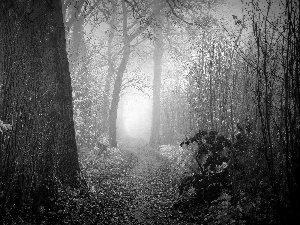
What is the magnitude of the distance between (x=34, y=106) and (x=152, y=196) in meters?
3.17

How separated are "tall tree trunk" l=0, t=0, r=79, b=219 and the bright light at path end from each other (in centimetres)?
2508

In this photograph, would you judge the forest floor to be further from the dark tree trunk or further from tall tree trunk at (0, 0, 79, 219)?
the dark tree trunk

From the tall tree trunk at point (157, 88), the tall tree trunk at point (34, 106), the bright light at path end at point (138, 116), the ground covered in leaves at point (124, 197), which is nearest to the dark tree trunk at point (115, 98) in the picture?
the tall tree trunk at point (157, 88)

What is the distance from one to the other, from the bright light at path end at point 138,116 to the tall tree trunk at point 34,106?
25075 mm

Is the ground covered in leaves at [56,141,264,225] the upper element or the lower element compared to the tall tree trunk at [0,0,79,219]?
lower

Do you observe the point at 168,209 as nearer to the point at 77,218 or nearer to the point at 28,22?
the point at 77,218

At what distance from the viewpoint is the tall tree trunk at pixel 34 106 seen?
3248mm

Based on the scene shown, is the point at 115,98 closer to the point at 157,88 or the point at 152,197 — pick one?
the point at 157,88

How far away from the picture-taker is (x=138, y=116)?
48.2m

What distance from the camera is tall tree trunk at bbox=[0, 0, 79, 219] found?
128 inches

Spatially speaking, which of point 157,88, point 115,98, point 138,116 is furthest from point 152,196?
point 138,116

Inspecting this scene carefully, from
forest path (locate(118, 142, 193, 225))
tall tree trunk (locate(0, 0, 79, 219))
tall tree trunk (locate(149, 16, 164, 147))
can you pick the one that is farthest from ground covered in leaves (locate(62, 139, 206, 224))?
tall tree trunk (locate(149, 16, 164, 147))

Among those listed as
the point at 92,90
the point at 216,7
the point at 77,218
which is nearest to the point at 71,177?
the point at 77,218

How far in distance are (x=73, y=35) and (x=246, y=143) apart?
1015cm
